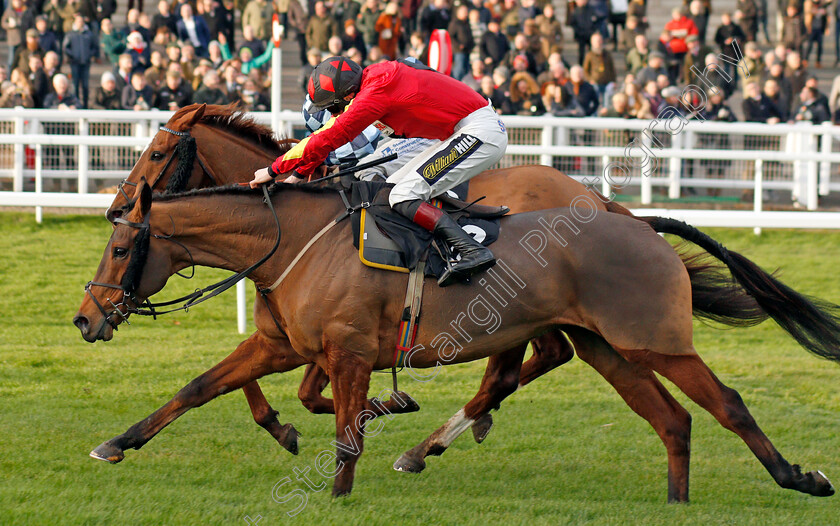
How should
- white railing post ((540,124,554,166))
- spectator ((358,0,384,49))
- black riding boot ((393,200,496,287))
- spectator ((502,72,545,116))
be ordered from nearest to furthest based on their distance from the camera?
black riding boot ((393,200,496,287)) → white railing post ((540,124,554,166)) → spectator ((502,72,545,116)) → spectator ((358,0,384,49))

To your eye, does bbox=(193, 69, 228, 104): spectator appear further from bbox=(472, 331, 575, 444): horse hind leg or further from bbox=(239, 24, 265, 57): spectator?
bbox=(472, 331, 575, 444): horse hind leg

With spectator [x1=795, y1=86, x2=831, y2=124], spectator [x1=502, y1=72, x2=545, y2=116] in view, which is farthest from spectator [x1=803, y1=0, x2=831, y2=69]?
spectator [x1=502, y1=72, x2=545, y2=116]

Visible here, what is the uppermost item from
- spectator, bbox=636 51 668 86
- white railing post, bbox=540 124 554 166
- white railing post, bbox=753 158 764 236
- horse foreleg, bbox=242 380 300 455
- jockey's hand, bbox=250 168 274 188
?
spectator, bbox=636 51 668 86

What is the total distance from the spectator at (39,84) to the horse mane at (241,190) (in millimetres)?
8168

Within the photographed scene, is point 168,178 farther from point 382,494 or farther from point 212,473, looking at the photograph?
point 382,494

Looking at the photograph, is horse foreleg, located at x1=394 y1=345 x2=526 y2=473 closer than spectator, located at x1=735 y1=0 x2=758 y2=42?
Yes

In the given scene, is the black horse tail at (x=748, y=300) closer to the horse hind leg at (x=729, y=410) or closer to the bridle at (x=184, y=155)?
the horse hind leg at (x=729, y=410)

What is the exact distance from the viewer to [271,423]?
215 inches

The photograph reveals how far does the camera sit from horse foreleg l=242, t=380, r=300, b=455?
5.45m

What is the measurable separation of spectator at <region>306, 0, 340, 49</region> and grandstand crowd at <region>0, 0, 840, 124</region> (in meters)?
0.02

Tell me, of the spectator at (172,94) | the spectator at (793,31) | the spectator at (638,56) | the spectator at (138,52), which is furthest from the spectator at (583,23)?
the spectator at (172,94)

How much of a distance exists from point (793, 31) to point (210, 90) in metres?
10.1

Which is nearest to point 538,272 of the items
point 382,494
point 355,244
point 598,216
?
point 598,216

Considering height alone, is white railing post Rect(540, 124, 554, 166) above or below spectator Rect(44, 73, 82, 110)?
below
